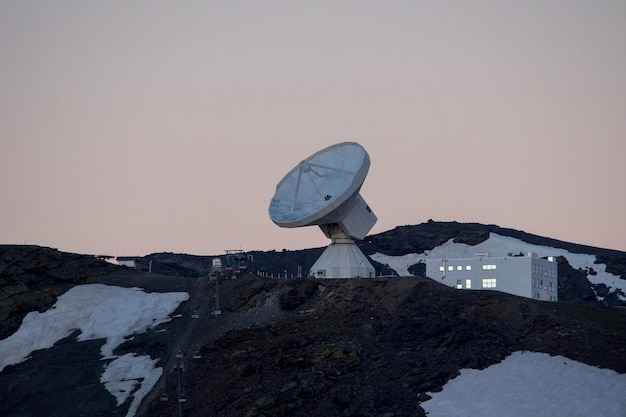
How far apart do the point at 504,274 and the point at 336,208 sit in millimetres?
39911

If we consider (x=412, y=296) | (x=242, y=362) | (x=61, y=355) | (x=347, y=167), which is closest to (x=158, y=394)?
(x=242, y=362)

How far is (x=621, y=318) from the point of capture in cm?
10475

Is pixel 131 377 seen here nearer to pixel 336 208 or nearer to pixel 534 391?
pixel 336 208

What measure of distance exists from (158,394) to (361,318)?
22624 millimetres

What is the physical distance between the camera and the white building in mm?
146375

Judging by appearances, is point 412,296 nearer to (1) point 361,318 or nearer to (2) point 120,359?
(1) point 361,318

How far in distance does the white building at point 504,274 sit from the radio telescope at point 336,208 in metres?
28.0

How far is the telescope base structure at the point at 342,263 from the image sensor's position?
126 m

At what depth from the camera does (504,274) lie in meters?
149

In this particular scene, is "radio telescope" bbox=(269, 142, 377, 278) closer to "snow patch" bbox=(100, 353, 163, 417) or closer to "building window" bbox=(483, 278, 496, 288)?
"snow patch" bbox=(100, 353, 163, 417)

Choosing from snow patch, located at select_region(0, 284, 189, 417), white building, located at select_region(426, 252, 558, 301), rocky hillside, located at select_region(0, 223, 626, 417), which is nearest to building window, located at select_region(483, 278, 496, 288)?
white building, located at select_region(426, 252, 558, 301)

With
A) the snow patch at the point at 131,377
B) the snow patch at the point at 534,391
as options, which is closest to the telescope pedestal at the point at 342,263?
the snow patch at the point at 131,377

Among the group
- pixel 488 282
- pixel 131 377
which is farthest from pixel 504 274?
pixel 131 377

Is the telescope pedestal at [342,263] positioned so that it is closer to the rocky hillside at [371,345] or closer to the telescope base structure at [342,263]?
the telescope base structure at [342,263]
